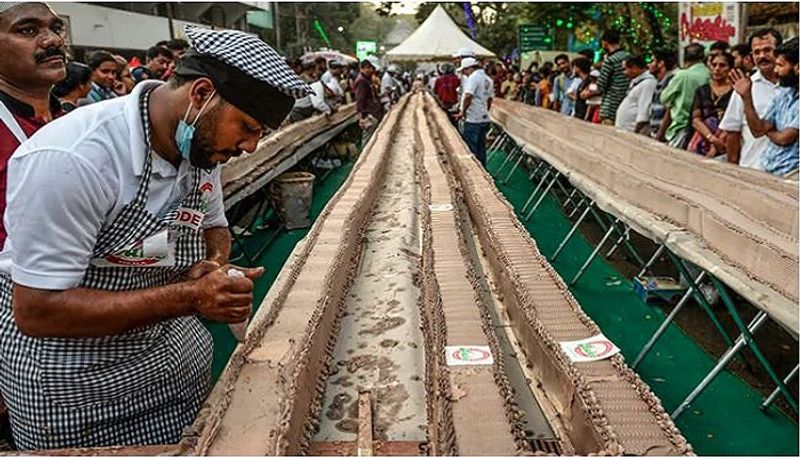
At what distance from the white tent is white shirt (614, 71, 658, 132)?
10.3m

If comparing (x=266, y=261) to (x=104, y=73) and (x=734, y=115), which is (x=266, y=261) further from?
(x=734, y=115)

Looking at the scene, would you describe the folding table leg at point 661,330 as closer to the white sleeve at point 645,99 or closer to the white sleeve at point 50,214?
the white sleeve at point 50,214

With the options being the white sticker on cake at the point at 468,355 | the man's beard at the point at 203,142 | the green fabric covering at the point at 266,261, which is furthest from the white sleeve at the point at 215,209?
the green fabric covering at the point at 266,261

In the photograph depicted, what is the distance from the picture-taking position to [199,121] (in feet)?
3.99

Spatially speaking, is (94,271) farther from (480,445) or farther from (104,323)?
(480,445)

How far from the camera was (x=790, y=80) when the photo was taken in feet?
11.6

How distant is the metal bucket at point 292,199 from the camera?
18.5ft

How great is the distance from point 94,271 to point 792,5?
9349 millimetres

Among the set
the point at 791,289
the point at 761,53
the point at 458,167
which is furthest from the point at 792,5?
the point at 791,289

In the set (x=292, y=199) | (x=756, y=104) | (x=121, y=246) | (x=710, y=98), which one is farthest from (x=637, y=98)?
(x=121, y=246)

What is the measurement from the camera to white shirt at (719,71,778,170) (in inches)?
158

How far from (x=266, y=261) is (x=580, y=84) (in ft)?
16.8

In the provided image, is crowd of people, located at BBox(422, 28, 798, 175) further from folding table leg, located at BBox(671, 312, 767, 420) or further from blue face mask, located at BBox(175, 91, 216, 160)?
blue face mask, located at BBox(175, 91, 216, 160)

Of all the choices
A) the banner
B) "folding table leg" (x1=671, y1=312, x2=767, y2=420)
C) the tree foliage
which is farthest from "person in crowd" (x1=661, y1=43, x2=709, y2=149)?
the tree foliage
